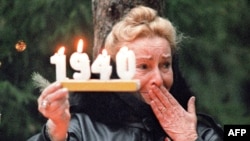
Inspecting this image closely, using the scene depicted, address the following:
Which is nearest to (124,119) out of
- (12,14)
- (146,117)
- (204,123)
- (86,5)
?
(146,117)

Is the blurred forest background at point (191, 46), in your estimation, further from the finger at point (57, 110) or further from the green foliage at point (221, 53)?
the finger at point (57, 110)

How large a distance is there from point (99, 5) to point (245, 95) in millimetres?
459

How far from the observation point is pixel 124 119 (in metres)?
1.62

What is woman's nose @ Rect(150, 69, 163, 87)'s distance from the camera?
5.14 ft

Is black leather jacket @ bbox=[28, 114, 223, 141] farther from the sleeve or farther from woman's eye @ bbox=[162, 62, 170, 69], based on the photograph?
woman's eye @ bbox=[162, 62, 170, 69]

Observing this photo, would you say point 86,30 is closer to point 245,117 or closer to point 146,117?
point 146,117

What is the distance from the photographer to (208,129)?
5.45 ft

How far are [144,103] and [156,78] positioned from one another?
0.08 metres

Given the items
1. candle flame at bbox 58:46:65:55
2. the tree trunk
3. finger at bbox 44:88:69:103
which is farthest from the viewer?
the tree trunk

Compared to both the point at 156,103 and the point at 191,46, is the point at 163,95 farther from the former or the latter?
the point at 191,46

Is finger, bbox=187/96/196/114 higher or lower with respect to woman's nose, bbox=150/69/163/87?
lower

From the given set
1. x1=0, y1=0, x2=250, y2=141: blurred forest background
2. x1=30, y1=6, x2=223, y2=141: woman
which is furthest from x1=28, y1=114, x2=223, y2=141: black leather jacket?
x1=0, y1=0, x2=250, y2=141: blurred forest background

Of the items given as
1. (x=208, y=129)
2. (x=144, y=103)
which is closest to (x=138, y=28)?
(x=144, y=103)

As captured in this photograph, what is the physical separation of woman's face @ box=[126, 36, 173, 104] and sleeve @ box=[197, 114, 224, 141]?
161mm
